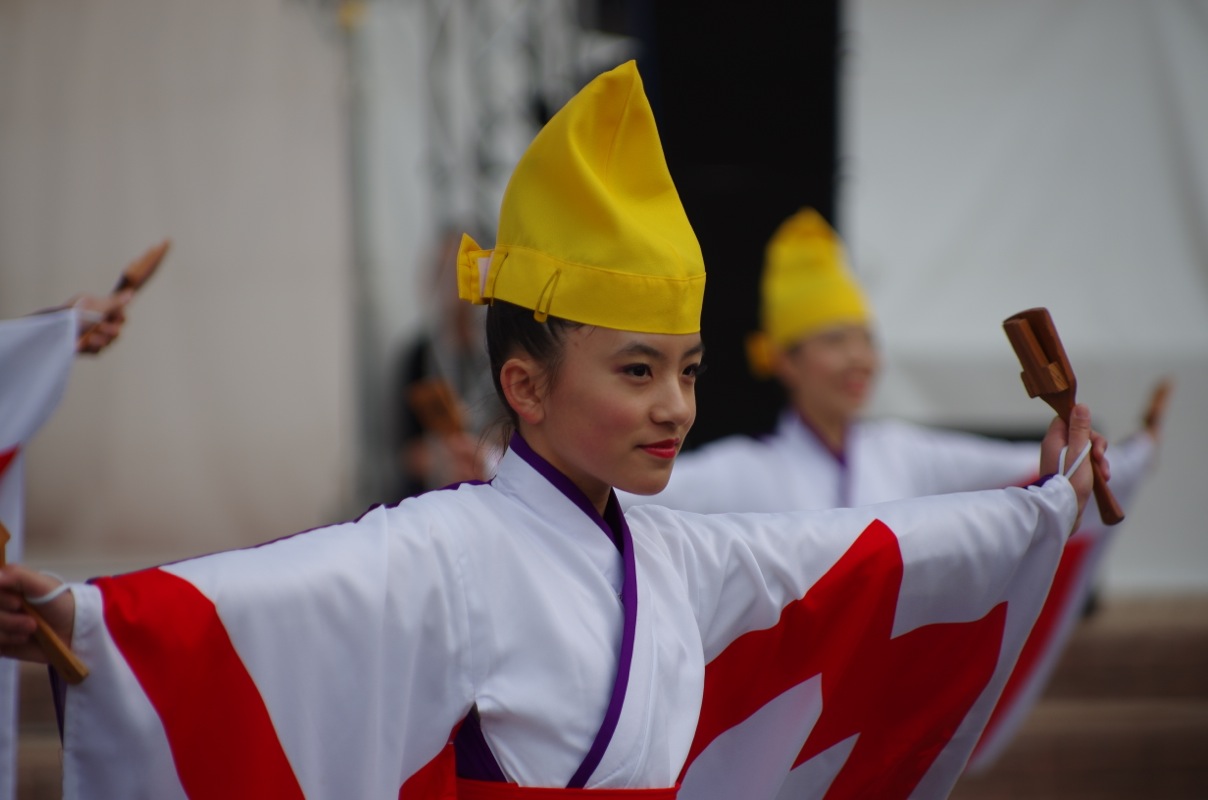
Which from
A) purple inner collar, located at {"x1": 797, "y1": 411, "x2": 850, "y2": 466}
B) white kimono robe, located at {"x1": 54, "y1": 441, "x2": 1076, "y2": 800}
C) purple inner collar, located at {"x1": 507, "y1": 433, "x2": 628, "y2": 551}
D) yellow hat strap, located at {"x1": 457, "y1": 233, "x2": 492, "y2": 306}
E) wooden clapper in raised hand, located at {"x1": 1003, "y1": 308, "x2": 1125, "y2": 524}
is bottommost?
purple inner collar, located at {"x1": 797, "y1": 411, "x2": 850, "y2": 466}

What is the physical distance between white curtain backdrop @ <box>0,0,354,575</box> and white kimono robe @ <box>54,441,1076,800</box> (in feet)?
11.2

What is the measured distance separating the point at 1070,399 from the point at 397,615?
0.91 metres

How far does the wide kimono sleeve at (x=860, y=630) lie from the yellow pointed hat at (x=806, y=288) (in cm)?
150

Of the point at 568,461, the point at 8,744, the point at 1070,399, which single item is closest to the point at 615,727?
the point at 568,461

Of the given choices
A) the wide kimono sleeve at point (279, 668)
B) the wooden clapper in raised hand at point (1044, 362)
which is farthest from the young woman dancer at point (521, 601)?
the wooden clapper in raised hand at point (1044, 362)

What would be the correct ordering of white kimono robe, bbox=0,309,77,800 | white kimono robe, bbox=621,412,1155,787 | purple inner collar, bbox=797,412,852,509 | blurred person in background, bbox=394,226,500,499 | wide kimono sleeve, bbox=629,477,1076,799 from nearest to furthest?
1. wide kimono sleeve, bbox=629,477,1076,799
2. white kimono robe, bbox=0,309,77,800
3. white kimono robe, bbox=621,412,1155,787
4. purple inner collar, bbox=797,412,852,509
5. blurred person in background, bbox=394,226,500,499

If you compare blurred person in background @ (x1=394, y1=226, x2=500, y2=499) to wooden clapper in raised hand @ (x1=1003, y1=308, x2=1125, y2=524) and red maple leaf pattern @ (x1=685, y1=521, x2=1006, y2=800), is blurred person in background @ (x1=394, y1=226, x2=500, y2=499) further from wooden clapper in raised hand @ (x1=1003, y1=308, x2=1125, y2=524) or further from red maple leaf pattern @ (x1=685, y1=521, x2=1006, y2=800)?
wooden clapper in raised hand @ (x1=1003, y1=308, x2=1125, y2=524)

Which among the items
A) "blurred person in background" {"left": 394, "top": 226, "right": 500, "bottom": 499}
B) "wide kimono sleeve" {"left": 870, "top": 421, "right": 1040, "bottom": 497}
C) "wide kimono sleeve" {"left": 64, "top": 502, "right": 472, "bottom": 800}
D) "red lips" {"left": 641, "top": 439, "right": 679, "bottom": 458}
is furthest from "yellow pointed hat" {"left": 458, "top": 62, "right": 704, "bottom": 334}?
"blurred person in background" {"left": 394, "top": 226, "right": 500, "bottom": 499}

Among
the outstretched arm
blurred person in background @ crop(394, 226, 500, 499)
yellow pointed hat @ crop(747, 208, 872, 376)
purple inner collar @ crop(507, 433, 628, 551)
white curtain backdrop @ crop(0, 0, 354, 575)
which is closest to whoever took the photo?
the outstretched arm

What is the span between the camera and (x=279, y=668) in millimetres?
1281

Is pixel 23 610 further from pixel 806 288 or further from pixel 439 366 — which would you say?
pixel 439 366

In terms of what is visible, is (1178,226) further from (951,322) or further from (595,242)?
(595,242)

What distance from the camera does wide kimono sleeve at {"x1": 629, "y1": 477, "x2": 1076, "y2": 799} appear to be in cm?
158

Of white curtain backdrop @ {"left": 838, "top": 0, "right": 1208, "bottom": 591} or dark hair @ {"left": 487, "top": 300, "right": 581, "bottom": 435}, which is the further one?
white curtain backdrop @ {"left": 838, "top": 0, "right": 1208, "bottom": 591}
